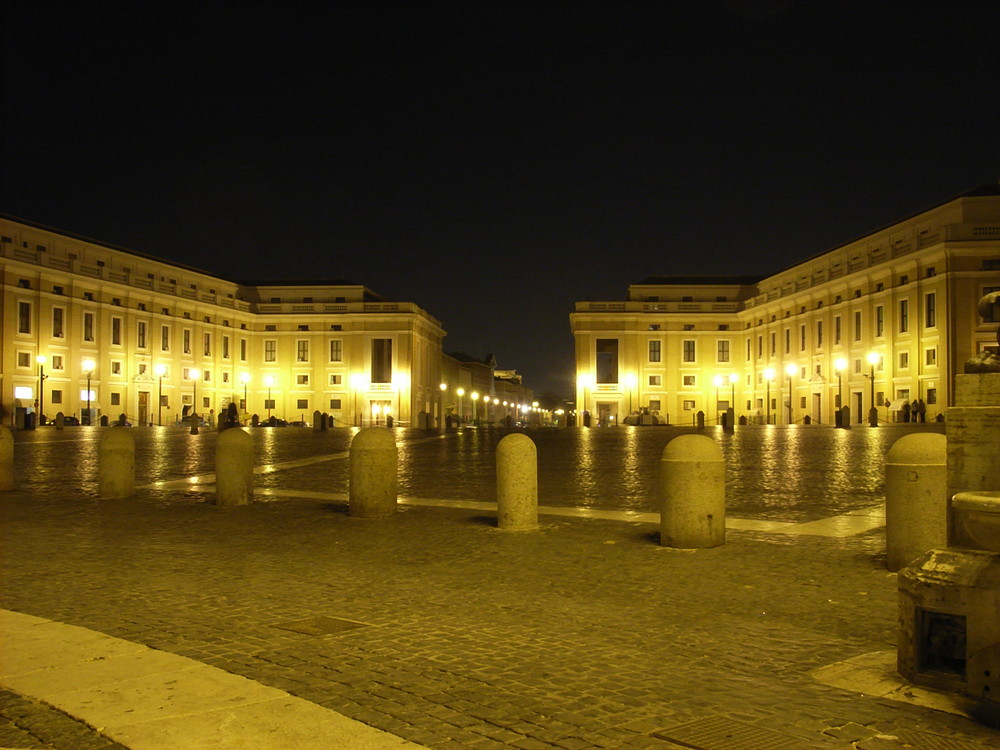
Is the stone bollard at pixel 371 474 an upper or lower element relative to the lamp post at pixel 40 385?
lower

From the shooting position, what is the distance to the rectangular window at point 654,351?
288ft

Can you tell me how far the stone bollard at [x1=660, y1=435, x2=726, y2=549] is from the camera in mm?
7996

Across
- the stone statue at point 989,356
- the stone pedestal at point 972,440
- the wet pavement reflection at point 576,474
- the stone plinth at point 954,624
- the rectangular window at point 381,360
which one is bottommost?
the wet pavement reflection at point 576,474

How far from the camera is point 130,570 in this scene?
7227 mm

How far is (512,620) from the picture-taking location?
554cm

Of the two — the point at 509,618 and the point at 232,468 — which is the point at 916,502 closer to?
the point at 509,618

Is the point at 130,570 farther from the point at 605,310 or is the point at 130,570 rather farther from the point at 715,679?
the point at 605,310

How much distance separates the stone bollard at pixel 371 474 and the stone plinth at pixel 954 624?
7.08 meters

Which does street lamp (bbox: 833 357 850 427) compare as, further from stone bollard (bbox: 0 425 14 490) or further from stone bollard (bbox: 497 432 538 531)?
stone bollard (bbox: 0 425 14 490)

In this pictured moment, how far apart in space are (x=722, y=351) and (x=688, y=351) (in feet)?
11.1

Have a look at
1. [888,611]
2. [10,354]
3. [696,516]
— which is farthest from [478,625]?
[10,354]

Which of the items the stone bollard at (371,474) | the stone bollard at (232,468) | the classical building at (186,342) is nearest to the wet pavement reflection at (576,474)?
the stone bollard at (232,468)

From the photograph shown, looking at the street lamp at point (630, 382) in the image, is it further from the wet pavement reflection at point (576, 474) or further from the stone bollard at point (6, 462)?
the stone bollard at point (6, 462)

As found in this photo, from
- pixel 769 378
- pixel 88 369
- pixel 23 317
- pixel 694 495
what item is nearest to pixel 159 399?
pixel 23 317
